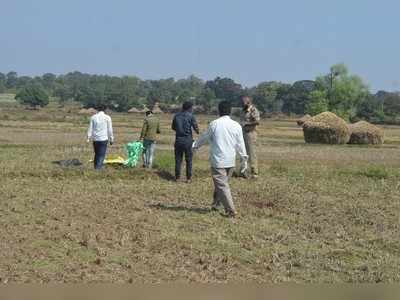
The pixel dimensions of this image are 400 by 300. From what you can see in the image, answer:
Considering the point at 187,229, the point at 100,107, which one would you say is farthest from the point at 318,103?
the point at 187,229

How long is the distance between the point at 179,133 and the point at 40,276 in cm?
757

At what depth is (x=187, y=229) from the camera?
1014cm

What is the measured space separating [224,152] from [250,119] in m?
4.47

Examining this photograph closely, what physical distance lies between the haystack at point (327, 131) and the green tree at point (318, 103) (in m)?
44.6

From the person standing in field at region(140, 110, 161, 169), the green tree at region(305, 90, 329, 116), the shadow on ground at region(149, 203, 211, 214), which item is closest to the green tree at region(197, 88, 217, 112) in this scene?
the green tree at region(305, 90, 329, 116)

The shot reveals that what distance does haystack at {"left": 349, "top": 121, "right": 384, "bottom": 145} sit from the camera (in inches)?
1564

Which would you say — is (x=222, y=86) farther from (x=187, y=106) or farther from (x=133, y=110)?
(x=187, y=106)

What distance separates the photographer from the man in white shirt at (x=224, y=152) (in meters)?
10.9

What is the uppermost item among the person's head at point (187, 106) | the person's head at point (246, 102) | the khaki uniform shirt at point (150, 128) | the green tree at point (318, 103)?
the person's head at point (246, 102)

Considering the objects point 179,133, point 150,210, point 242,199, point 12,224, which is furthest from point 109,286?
point 179,133

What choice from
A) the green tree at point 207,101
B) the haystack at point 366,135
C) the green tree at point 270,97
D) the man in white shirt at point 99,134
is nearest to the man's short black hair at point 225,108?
the man in white shirt at point 99,134

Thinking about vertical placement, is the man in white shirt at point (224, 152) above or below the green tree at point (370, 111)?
above

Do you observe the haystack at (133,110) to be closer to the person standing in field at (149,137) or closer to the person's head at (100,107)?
the person standing in field at (149,137)

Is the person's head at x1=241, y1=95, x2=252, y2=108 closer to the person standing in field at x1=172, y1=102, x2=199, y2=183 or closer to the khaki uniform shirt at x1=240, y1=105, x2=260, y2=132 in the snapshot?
the khaki uniform shirt at x1=240, y1=105, x2=260, y2=132
